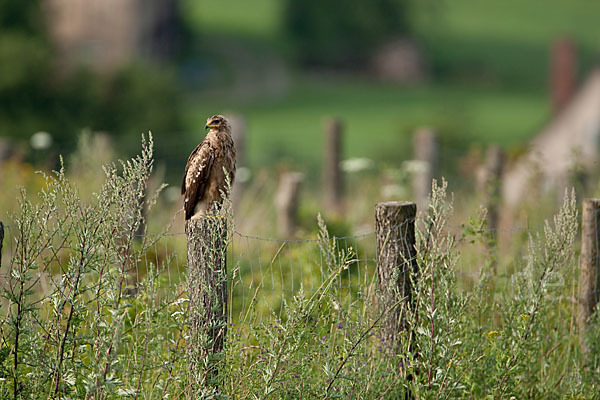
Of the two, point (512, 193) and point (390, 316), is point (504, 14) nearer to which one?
point (512, 193)

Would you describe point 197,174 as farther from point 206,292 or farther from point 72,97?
point 72,97

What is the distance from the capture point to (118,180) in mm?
4613

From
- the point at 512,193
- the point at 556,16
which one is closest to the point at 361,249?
the point at 512,193

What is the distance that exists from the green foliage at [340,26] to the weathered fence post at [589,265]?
45.7 meters

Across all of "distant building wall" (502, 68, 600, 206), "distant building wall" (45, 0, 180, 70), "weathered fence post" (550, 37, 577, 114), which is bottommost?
"distant building wall" (502, 68, 600, 206)

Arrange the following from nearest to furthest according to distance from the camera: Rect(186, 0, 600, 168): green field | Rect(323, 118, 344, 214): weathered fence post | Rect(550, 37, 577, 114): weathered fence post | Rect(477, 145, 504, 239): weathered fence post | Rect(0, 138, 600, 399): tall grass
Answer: Rect(0, 138, 600, 399): tall grass < Rect(477, 145, 504, 239): weathered fence post < Rect(323, 118, 344, 214): weathered fence post < Rect(550, 37, 577, 114): weathered fence post < Rect(186, 0, 600, 168): green field

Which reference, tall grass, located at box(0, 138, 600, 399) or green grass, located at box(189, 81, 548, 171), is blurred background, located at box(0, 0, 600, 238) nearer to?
green grass, located at box(189, 81, 548, 171)

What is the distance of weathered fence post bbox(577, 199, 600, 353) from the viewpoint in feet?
20.0

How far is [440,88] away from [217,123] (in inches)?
1949

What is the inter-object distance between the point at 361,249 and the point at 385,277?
3259mm

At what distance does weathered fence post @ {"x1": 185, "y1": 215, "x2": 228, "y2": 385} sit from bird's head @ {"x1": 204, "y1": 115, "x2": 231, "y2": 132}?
92 cm

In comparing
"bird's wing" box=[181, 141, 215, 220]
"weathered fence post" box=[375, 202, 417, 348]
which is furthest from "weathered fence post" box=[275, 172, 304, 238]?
"weathered fence post" box=[375, 202, 417, 348]

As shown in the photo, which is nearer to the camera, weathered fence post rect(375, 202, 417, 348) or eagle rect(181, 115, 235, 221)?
weathered fence post rect(375, 202, 417, 348)

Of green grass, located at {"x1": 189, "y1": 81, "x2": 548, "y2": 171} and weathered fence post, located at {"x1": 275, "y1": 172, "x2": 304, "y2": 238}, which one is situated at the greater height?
green grass, located at {"x1": 189, "y1": 81, "x2": 548, "y2": 171}
